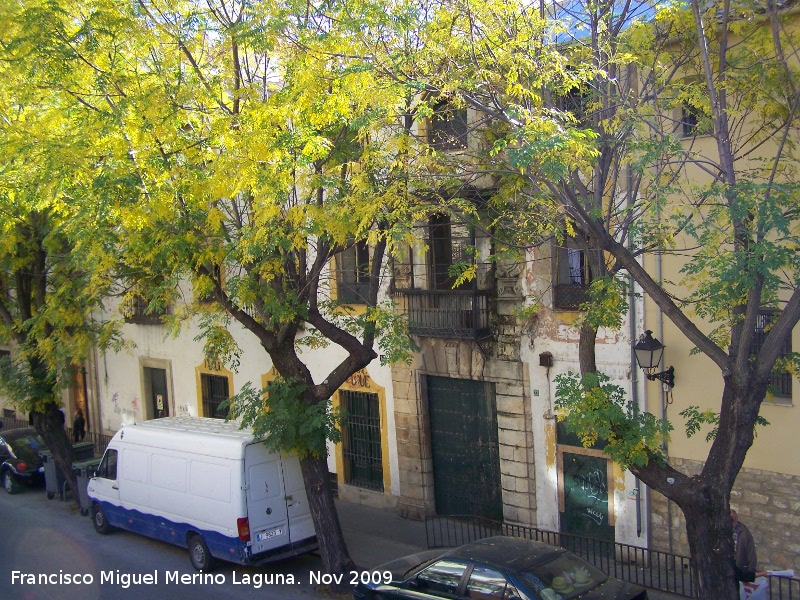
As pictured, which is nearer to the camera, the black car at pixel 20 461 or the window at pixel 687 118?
the window at pixel 687 118

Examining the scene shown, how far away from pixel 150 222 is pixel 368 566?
6195mm

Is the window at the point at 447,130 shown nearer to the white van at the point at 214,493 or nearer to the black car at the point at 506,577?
the white van at the point at 214,493

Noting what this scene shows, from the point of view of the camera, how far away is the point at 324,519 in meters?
11.1

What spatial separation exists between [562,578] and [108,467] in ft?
30.3

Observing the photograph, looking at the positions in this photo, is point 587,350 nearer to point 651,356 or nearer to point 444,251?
point 651,356

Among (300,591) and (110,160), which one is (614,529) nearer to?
(300,591)

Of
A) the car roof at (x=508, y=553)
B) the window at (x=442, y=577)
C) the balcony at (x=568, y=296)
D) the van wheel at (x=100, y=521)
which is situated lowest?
the van wheel at (x=100, y=521)

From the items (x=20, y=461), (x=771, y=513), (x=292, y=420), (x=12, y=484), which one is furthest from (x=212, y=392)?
(x=771, y=513)

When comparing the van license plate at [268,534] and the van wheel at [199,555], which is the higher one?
the van license plate at [268,534]

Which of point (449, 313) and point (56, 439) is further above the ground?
point (449, 313)

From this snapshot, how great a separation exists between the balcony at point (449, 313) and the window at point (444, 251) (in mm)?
416

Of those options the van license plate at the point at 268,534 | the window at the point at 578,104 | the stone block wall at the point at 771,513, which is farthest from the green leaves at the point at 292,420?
the stone block wall at the point at 771,513

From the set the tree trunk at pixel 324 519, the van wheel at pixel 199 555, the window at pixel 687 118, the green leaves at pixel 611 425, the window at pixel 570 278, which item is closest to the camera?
the green leaves at pixel 611 425

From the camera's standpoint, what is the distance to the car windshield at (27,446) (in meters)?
18.3
